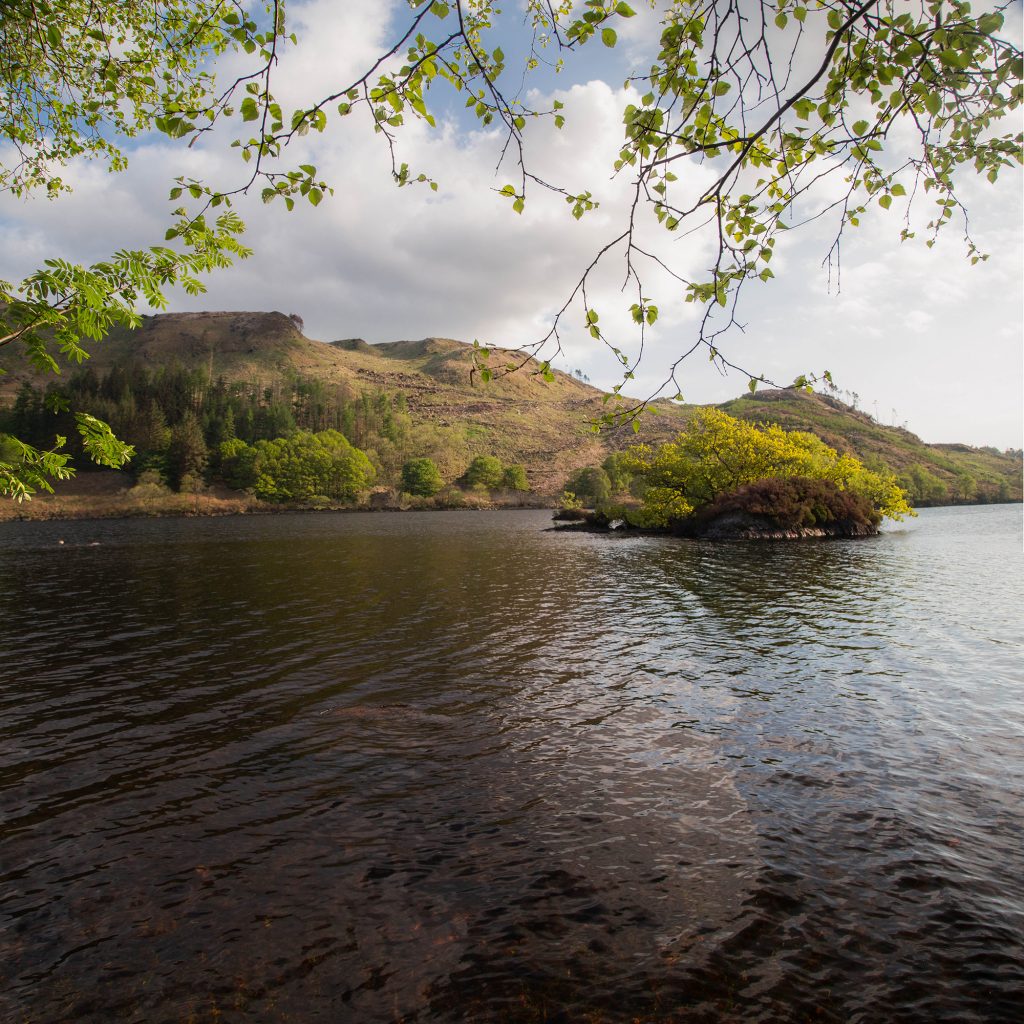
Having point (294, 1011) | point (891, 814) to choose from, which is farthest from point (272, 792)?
point (891, 814)

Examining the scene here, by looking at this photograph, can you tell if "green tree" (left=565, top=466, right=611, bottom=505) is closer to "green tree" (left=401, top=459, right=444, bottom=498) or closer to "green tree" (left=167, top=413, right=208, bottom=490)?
"green tree" (left=401, top=459, right=444, bottom=498)

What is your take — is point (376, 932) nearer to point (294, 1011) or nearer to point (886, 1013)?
point (294, 1011)

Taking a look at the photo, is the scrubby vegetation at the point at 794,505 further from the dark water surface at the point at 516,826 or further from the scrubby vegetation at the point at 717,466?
the dark water surface at the point at 516,826

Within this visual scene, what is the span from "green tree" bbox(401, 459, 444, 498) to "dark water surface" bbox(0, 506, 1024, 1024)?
140 metres

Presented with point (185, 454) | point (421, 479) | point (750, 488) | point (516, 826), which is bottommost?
point (516, 826)

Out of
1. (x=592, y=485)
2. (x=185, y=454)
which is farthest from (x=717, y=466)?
(x=185, y=454)

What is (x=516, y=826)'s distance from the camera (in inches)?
288

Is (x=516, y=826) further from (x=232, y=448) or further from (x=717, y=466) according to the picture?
(x=232, y=448)

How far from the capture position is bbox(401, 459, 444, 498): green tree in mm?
157000

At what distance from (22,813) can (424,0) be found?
423 inches

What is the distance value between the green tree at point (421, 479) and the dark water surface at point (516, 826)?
459ft

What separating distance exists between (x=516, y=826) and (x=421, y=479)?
15291 cm

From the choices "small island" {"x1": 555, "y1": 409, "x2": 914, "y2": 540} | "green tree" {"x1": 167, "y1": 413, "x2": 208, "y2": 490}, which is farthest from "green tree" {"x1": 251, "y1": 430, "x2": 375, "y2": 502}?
"small island" {"x1": 555, "y1": 409, "x2": 914, "y2": 540}

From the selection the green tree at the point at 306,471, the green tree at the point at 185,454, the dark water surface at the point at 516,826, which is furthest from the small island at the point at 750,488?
the green tree at the point at 185,454
